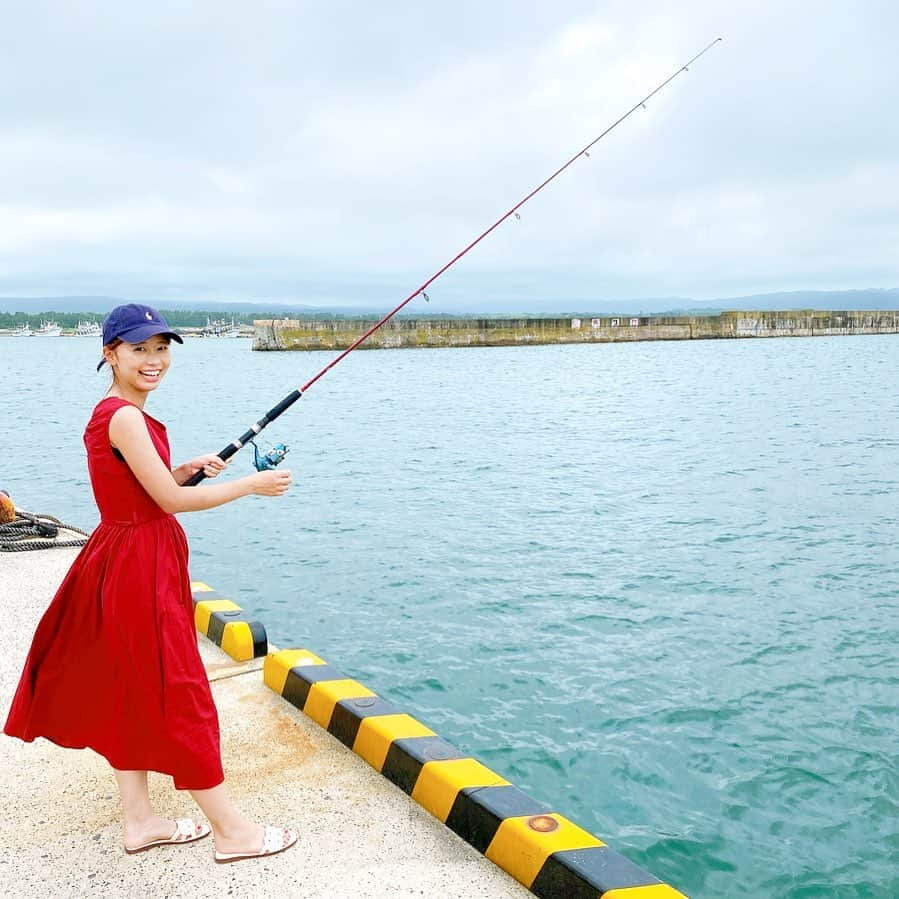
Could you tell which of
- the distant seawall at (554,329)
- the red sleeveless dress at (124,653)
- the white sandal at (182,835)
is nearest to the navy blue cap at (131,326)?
the red sleeveless dress at (124,653)

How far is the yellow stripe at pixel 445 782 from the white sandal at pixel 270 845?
0.47 meters

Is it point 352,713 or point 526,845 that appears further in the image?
point 352,713

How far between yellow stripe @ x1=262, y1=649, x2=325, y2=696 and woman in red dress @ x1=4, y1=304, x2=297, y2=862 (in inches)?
48.9

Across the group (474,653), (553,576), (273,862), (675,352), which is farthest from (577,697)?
(675,352)

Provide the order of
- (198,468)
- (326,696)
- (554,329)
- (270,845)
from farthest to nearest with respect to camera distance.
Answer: (554,329) → (326,696) → (198,468) → (270,845)

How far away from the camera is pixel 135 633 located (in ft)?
8.80

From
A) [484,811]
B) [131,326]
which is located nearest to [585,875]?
[484,811]

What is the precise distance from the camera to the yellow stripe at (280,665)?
163 inches

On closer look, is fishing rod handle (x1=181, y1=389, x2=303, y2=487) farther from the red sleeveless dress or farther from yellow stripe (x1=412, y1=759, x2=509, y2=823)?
yellow stripe (x1=412, y1=759, x2=509, y2=823)

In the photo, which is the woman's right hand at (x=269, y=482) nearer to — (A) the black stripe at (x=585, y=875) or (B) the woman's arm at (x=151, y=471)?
(B) the woman's arm at (x=151, y=471)

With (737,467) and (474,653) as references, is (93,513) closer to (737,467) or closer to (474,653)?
(474,653)

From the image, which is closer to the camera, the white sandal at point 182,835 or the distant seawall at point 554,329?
the white sandal at point 182,835

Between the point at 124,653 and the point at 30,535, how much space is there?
4.85m

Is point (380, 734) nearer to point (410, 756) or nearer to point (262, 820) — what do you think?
point (410, 756)
